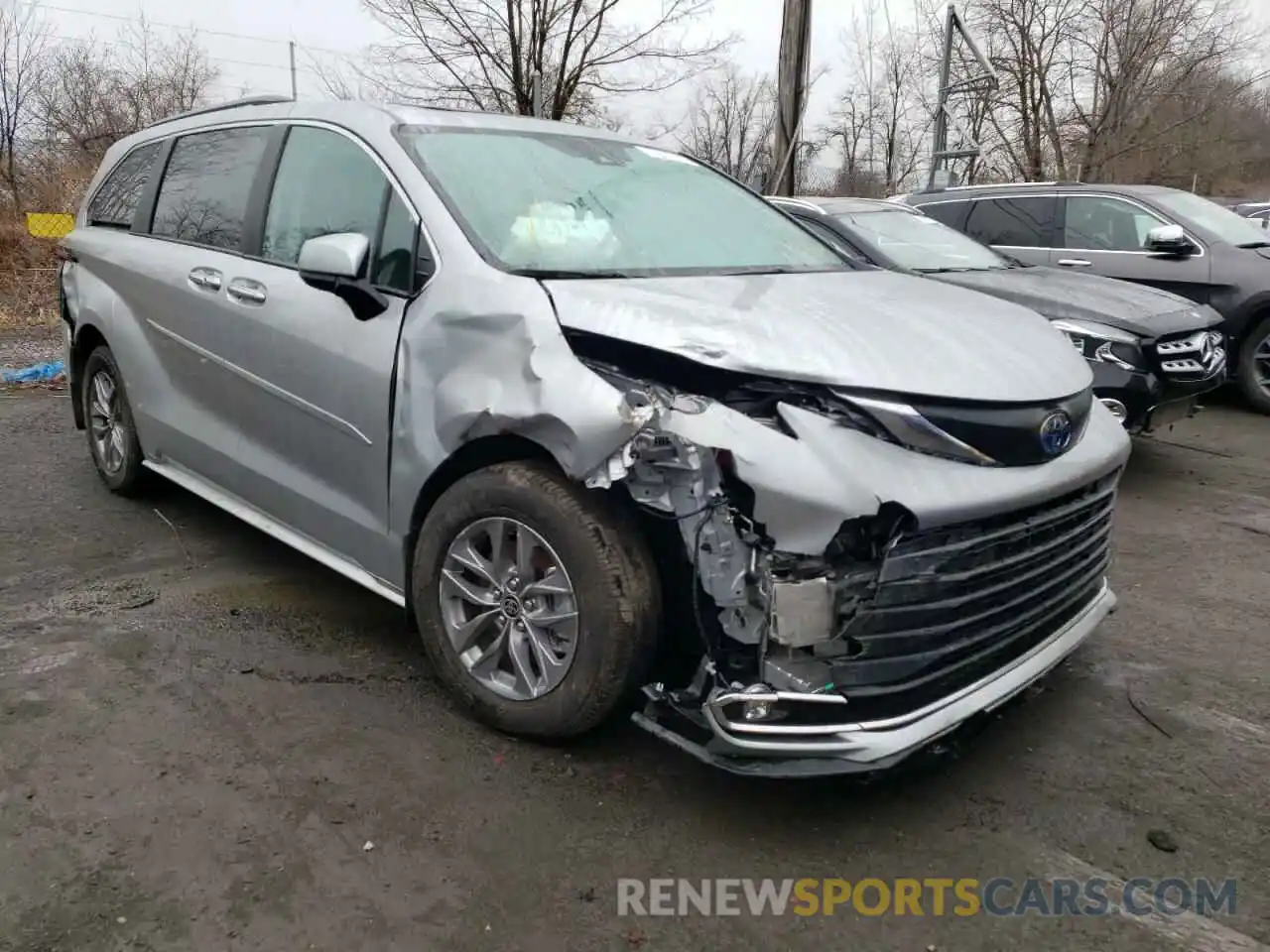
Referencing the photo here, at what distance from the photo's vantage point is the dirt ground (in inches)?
87.7

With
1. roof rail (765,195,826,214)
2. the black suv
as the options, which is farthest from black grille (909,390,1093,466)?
the black suv

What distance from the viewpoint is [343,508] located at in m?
3.32

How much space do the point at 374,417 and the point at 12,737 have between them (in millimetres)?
1387

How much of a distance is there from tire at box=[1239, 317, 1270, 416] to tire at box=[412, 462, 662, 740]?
24.0 feet

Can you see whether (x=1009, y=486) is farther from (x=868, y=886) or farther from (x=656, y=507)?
(x=868, y=886)

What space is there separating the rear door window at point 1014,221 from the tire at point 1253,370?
175 cm

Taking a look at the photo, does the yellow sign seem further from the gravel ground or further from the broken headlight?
the broken headlight

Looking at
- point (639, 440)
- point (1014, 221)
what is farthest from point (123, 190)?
point (1014, 221)

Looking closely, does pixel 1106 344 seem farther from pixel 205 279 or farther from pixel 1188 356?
pixel 205 279

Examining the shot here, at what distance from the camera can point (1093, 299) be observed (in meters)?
5.97

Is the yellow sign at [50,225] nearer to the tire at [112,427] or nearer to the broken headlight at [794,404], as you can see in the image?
the tire at [112,427]

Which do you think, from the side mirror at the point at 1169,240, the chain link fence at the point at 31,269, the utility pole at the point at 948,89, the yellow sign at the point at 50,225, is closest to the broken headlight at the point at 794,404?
the side mirror at the point at 1169,240

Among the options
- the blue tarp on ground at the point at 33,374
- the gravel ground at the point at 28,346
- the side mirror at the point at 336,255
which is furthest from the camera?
the gravel ground at the point at 28,346

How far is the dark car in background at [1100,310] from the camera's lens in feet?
18.3
